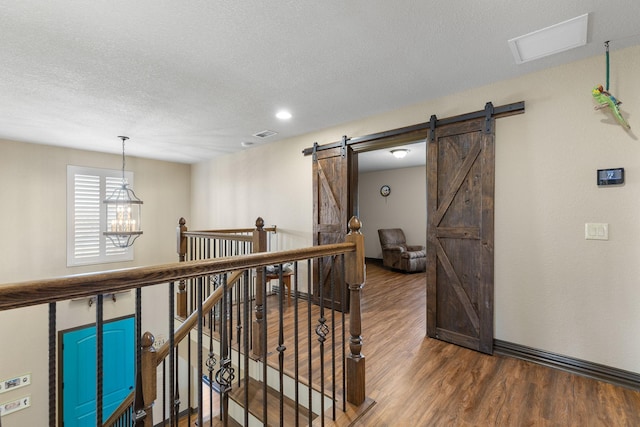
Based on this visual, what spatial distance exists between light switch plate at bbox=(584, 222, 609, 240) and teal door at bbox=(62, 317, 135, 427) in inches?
241

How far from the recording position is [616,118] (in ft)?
7.13

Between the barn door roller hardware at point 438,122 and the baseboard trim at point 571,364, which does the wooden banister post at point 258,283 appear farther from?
the baseboard trim at point 571,364

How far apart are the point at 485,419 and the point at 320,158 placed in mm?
3168

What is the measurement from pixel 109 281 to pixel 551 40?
2915mm

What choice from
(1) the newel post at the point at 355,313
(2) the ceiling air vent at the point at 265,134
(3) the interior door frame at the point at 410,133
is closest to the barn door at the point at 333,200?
(3) the interior door frame at the point at 410,133

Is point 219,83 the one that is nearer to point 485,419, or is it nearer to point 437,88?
point 437,88

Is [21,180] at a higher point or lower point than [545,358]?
higher

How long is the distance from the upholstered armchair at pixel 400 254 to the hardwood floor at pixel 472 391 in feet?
10.8

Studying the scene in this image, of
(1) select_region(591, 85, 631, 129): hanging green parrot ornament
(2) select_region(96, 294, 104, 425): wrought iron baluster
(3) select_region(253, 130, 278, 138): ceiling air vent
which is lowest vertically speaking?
(2) select_region(96, 294, 104, 425): wrought iron baluster

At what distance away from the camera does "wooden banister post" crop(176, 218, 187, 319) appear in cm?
350

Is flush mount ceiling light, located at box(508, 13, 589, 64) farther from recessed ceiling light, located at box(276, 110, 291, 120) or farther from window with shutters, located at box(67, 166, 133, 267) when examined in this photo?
window with shutters, located at box(67, 166, 133, 267)

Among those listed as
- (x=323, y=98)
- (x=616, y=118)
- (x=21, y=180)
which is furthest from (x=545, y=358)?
(x=21, y=180)

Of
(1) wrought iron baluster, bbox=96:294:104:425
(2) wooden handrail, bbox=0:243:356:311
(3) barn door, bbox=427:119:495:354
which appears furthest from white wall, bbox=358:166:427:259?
(1) wrought iron baluster, bbox=96:294:104:425

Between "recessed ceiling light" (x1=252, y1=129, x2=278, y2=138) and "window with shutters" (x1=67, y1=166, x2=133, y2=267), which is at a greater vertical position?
"recessed ceiling light" (x1=252, y1=129, x2=278, y2=138)
